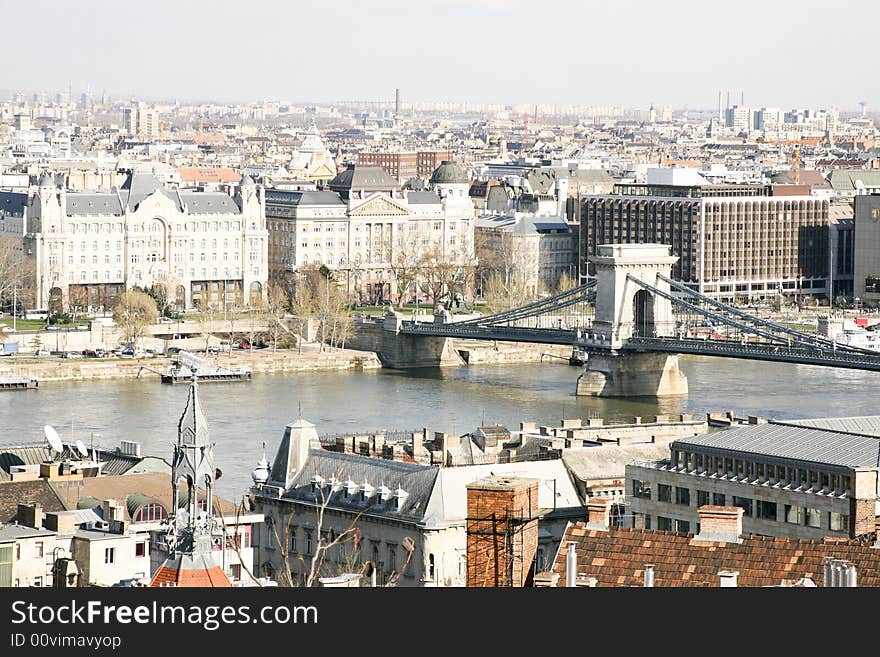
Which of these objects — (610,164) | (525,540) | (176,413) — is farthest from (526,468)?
(610,164)

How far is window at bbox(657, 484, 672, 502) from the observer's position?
11.5 meters

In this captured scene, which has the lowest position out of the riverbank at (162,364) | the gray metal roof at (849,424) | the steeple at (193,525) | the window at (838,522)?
the riverbank at (162,364)

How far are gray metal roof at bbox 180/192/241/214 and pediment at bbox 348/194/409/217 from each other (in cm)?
264

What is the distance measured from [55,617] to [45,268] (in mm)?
34501

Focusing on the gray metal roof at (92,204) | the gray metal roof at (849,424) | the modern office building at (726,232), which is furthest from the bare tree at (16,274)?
the gray metal roof at (849,424)

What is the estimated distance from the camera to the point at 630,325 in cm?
3027

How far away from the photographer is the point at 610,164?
60.6m

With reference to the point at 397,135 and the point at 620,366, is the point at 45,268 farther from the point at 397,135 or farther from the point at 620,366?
the point at 397,135

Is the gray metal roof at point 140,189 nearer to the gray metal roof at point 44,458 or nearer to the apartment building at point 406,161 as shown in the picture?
the gray metal roof at point 44,458

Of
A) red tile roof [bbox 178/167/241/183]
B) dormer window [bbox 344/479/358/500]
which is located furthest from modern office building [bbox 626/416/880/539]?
red tile roof [bbox 178/167/241/183]

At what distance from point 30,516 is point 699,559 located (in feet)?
18.2

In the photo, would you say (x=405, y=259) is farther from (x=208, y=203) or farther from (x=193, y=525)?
(x=193, y=525)

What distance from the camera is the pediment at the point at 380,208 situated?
42500 mm

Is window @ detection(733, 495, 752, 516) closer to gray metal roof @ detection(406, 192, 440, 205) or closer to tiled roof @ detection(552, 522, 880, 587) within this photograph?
tiled roof @ detection(552, 522, 880, 587)
